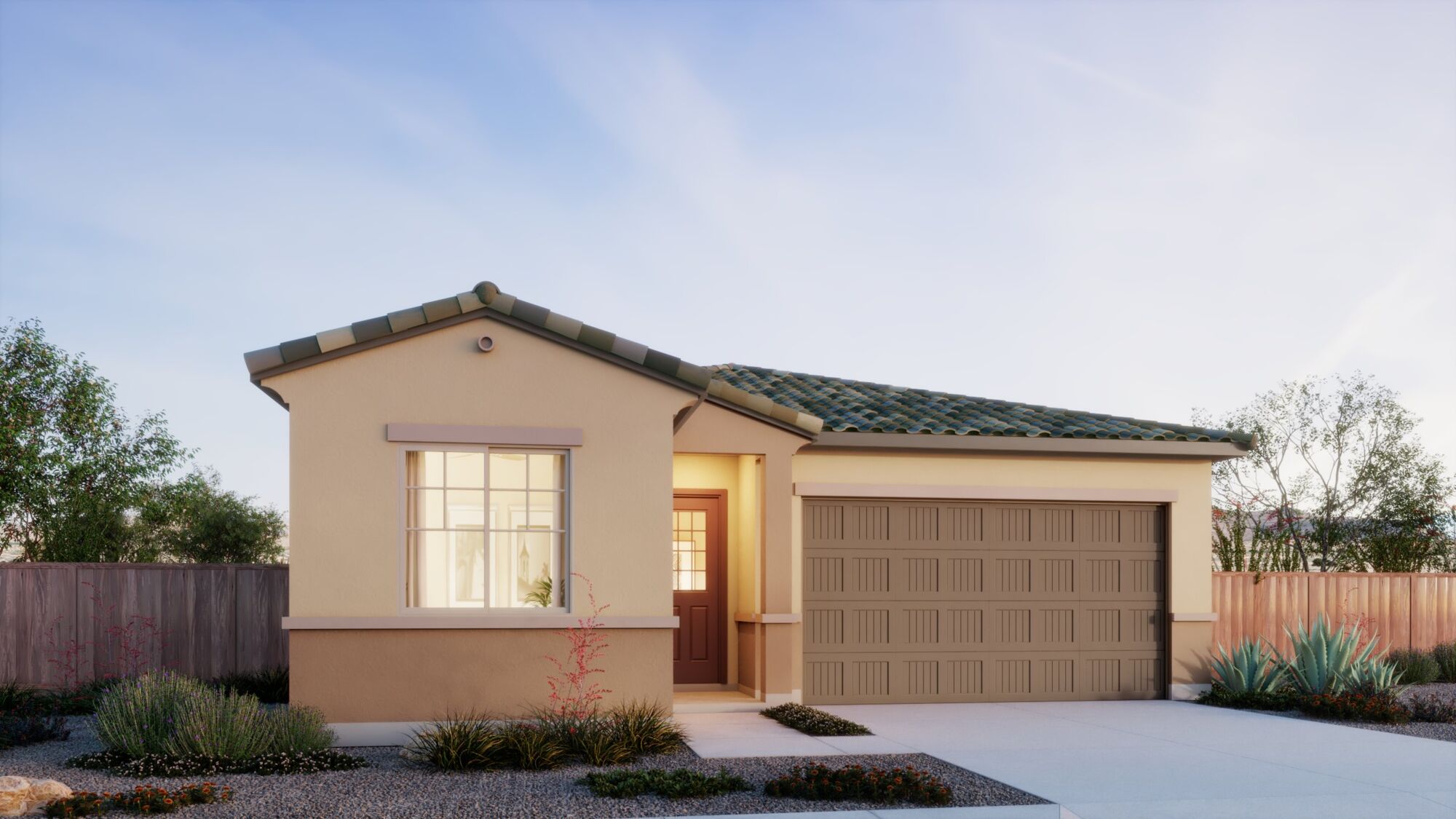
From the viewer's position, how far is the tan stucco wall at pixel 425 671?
409 inches

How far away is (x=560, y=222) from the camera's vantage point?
21.5m

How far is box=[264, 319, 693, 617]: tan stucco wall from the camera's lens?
411 inches

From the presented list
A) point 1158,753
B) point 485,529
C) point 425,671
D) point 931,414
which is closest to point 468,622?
point 425,671

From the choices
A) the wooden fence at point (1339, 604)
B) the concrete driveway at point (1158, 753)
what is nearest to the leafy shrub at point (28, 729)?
the concrete driveway at point (1158, 753)

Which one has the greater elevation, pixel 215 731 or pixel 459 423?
pixel 459 423

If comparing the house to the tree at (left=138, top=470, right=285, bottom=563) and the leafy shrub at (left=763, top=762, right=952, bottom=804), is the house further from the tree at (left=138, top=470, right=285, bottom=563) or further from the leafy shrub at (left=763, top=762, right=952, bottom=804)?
the tree at (left=138, top=470, right=285, bottom=563)

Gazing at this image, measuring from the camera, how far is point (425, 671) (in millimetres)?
10531

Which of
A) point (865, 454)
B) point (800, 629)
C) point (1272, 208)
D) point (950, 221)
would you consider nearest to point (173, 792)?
point (800, 629)

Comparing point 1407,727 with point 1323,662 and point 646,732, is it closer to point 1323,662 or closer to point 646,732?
point 1323,662

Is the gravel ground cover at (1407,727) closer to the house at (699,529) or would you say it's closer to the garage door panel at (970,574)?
the house at (699,529)

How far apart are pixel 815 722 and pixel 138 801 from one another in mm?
5931

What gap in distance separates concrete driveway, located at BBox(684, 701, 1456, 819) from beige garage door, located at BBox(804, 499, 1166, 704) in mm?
459

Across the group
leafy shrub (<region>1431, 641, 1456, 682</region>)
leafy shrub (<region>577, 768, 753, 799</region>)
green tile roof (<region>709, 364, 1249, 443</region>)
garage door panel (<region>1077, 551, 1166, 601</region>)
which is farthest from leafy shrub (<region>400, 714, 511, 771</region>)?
leafy shrub (<region>1431, 641, 1456, 682</region>)

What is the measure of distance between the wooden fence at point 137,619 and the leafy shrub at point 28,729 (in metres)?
3.53
